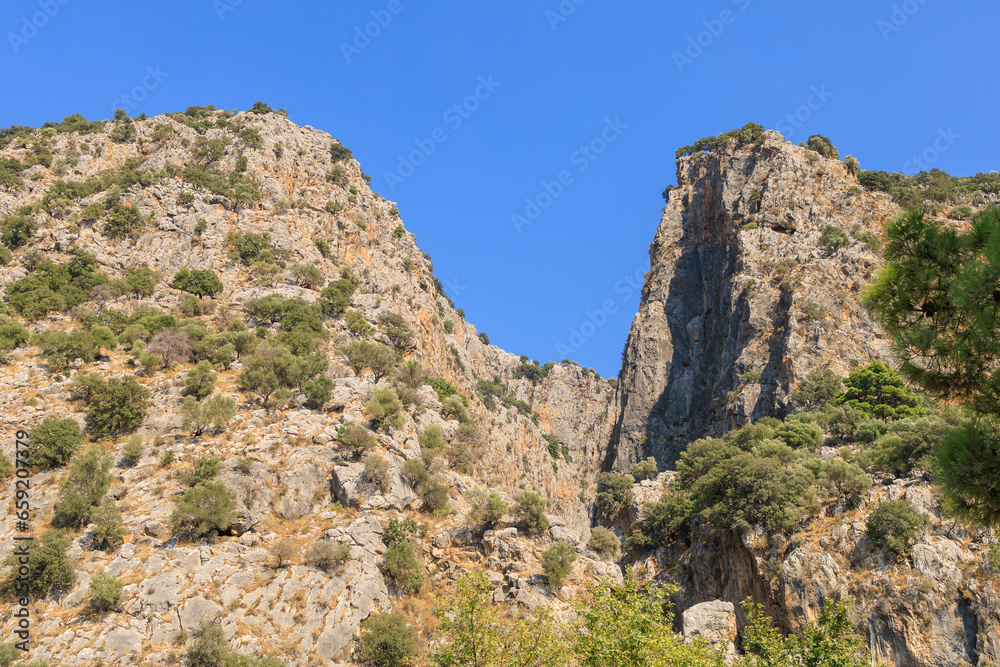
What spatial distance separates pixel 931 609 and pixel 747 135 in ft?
256

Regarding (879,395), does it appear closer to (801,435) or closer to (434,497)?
(801,435)

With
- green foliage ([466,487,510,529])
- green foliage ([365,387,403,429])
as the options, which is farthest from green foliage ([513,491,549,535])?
green foliage ([365,387,403,429])

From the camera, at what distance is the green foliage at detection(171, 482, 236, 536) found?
27.3 m

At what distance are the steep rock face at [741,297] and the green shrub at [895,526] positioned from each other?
93.5 feet

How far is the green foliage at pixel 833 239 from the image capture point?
65438 millimetres

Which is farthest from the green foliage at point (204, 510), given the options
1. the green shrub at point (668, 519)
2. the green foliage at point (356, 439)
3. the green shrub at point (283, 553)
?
the green shrub at point (668, 519)

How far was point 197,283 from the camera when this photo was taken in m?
48.5

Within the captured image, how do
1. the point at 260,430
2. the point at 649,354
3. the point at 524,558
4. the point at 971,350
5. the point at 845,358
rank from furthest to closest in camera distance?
the point at 649,354, the point at 845,358, the point at 260,430, the point at 524,558, the point at 971,350

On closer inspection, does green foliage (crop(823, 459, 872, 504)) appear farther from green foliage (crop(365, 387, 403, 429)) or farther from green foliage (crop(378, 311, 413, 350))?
green foliage (crop(378, 311, 413, 350))

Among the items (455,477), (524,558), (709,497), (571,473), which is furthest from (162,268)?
(571,473)

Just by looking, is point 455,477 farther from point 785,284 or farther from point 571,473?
point 571,473

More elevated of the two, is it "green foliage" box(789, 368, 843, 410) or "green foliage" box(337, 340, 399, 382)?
"green foliage" box(789, 368, 843, 410)

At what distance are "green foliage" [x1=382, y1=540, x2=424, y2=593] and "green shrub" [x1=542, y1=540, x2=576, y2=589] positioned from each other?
6.30 metres

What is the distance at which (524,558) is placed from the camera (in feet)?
101
